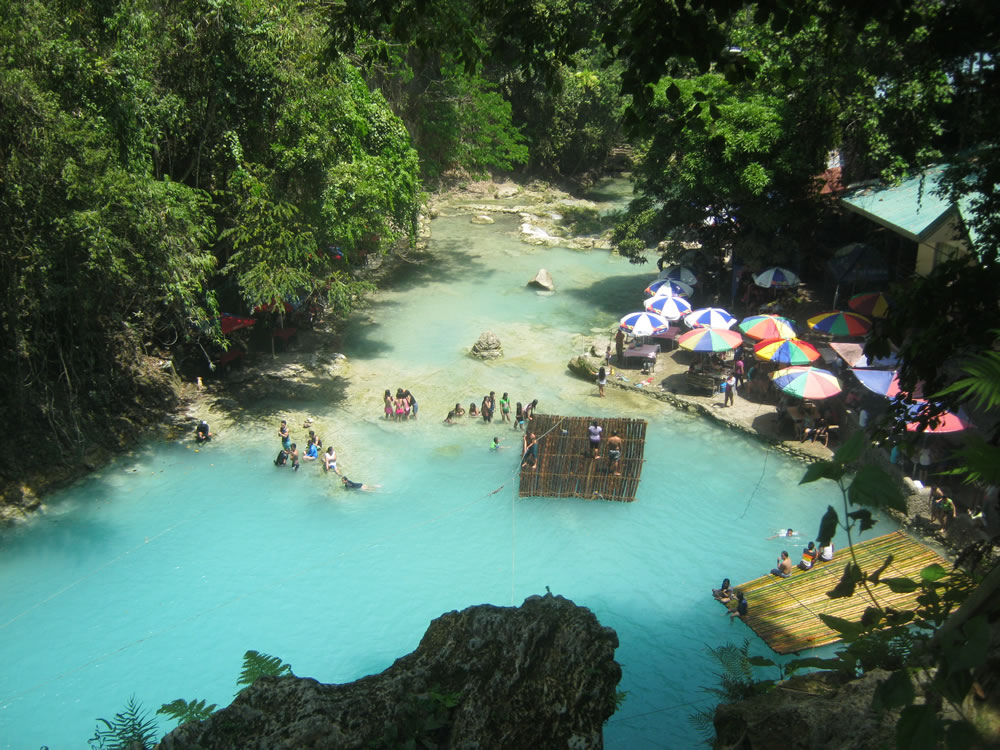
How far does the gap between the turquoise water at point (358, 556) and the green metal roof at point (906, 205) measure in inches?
220

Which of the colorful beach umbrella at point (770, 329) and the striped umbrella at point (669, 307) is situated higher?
the colorful beach umbrella at point (770, 329)

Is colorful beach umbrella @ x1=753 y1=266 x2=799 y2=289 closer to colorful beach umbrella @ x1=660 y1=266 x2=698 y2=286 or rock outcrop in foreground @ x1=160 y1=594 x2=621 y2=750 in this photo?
colorful beach umbrella @ x1=660 y1=266 x2=698 y2=286

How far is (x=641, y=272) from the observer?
29766 millimetres

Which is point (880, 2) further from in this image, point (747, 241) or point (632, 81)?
point (747, 241)

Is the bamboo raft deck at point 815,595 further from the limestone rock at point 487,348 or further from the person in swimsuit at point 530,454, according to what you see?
the limestone rock at point 487,348

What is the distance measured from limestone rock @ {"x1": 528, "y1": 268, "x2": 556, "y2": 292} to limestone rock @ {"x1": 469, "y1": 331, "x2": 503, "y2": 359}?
6.21 m

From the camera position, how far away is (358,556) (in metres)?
14.2

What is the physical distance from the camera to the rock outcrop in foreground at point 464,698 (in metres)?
4.51

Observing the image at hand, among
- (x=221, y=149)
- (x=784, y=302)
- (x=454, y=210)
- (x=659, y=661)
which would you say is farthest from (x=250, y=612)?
(x=454, y=210)

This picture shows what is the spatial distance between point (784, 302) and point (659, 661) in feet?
40.6

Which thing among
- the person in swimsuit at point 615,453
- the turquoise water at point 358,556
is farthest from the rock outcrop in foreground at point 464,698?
the person in swimsuit at point 615,453

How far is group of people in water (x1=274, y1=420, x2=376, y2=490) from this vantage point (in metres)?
16.1

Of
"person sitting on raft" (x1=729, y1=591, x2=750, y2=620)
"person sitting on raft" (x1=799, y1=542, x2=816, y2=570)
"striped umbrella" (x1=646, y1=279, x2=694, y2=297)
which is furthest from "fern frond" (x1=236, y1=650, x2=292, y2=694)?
"striped umbrella" (x1=646, y1=279, x2=694, y2=297)

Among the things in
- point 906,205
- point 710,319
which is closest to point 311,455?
point 710,319
